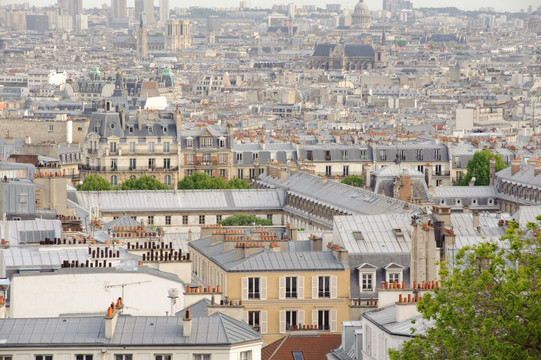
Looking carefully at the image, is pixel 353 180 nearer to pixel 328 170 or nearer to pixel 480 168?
pixel 328 170

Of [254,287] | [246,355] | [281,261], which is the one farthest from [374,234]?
[246,355]

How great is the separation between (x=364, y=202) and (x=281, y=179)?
35.7 ft

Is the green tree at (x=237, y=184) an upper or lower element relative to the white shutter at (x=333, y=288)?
lower

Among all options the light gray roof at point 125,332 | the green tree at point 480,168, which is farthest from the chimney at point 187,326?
the green tree at point 480,168

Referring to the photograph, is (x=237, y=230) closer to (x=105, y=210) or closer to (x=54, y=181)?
(x=54, y=181)

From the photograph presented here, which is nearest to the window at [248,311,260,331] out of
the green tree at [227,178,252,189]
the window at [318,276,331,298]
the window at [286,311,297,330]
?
the window at [286,311,297,330]

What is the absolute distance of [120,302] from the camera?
2509 cm

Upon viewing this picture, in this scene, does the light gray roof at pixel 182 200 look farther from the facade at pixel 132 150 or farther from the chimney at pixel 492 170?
the facade at pixel 132 150

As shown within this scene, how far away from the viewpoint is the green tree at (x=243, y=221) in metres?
54.1

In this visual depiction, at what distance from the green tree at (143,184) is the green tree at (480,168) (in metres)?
11.3

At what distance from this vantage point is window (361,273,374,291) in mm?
33750

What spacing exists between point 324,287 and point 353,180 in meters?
35.0

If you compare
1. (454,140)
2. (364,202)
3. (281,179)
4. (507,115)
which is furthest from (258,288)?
(507,115)

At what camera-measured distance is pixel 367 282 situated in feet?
111
